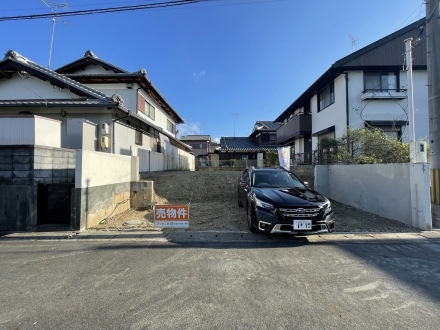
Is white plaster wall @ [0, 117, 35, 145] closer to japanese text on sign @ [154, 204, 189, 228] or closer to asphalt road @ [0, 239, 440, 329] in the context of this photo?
asphalt road @ [0, 239, 440, 329]

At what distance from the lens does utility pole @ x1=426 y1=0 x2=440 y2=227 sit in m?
5.77

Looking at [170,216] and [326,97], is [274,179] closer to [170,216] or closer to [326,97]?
[170,216]

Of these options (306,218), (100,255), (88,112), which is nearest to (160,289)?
(100,255)

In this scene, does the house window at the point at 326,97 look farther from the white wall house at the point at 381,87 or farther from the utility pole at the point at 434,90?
the utility pole at the point at 434,90

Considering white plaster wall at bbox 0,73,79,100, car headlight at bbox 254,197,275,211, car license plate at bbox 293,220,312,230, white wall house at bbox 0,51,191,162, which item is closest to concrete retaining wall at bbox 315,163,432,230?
car license plate at bbox 293,220,312,230

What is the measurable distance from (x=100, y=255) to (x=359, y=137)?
9.43 m

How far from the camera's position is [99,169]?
6.09m

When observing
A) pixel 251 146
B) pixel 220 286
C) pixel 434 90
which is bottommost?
pixel 220 286

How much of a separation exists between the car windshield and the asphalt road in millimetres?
1730

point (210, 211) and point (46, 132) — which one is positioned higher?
point (46, 132)

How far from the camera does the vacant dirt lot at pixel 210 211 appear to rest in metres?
5.73

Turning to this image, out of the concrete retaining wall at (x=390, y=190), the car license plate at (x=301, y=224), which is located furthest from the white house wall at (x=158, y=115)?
the car license plate at (x=301, y=224)

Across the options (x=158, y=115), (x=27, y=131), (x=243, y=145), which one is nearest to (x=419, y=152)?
(x=27, y=131)

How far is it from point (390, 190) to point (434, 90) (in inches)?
110
